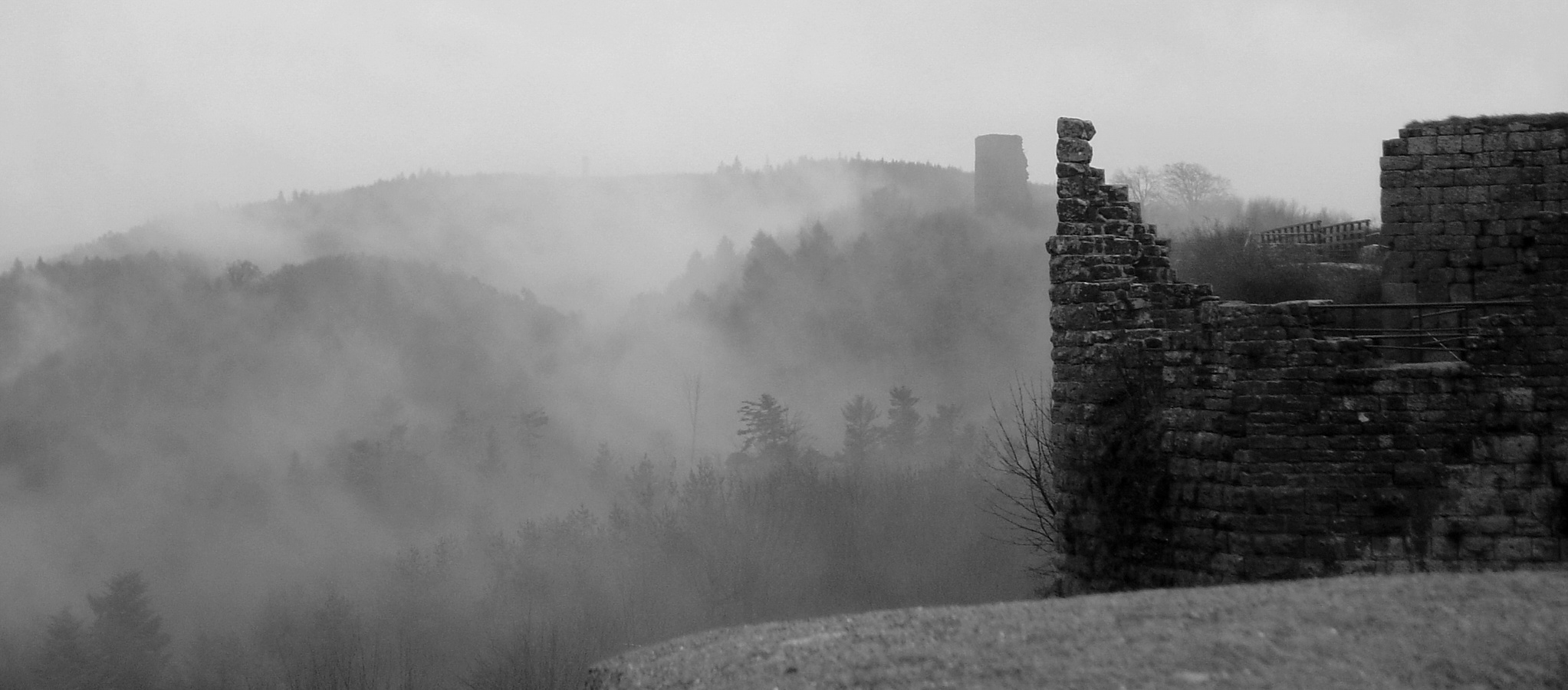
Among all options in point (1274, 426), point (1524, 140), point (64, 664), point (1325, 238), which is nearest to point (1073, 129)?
point (1274, 426)

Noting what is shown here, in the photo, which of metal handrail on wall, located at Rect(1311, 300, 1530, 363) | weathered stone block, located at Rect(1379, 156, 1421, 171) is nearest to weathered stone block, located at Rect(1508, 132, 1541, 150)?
weathered stone block, located at Rect(1379, 156, 1421, 171)

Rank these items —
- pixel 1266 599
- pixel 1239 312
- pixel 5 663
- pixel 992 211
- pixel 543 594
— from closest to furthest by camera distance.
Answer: pixel 1266 599 < pixel 1239 312 < pixel 5 663 < pixel 543 594 < pixel 992 211

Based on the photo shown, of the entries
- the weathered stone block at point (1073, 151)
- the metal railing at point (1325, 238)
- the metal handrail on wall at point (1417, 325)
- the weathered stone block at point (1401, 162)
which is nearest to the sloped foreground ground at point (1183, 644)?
the metal handrail on wall at point (1417, 325)

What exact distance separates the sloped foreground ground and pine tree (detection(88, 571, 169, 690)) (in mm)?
45509

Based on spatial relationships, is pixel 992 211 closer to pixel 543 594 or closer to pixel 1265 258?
pixel 543 594

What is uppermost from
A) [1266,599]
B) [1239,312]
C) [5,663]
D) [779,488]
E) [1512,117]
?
[1512,117]

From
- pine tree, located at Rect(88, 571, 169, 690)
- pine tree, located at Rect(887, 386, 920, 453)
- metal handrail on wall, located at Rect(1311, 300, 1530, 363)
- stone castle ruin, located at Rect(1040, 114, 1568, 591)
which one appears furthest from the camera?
pine tree, located at Rect(887, 386, 920, 453)

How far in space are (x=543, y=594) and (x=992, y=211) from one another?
141 ft

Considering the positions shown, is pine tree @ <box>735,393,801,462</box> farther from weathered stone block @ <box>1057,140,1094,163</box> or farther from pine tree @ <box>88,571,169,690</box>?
weathered stone block @ <box>1057,140,1094,163</box>

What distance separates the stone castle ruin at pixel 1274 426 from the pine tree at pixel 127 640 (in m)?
45.0

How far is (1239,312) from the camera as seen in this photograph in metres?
11.1

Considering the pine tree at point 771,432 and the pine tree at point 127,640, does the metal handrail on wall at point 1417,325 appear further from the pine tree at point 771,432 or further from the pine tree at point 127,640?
the pine tree at point 771,432

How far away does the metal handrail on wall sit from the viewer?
11406 millimetres

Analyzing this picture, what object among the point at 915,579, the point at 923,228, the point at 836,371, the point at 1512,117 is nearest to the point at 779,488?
the point at 915,579
